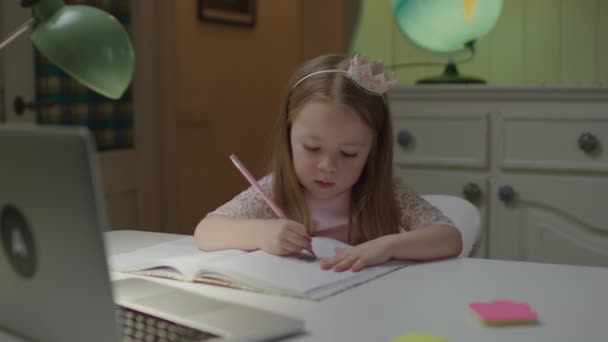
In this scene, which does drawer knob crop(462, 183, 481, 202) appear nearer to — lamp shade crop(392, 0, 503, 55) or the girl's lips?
lamp shade crop(392, 0, 503, 55)

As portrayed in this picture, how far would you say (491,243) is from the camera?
2.15 metres

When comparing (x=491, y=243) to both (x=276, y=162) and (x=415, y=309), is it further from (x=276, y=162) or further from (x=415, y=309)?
(x=415, y=309)

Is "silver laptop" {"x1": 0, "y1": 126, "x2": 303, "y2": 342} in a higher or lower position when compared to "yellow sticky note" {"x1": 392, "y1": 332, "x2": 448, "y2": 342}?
higher

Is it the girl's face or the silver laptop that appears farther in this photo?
the girl's face

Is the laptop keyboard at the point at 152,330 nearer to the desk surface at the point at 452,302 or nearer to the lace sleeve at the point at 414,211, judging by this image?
the desk surface at the point at 452,302

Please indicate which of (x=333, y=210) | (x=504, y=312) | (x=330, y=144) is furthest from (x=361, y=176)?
(x=504, y=312)

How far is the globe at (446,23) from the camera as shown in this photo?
2164mm

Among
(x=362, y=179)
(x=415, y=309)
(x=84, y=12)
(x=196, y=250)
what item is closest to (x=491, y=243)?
(x=362, y=179)

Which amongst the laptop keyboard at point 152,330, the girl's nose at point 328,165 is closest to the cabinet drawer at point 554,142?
the girl's nose at point 328,165

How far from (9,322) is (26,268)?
0.10 metres

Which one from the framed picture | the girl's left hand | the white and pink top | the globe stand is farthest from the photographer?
the framed picture

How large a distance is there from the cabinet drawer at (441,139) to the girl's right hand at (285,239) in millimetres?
1135

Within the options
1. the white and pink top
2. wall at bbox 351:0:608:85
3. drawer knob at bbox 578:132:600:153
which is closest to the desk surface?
the white and pink top

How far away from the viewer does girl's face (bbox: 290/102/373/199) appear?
127cm
